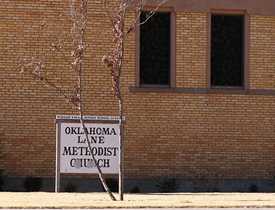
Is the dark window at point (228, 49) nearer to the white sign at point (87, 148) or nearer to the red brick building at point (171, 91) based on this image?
the red brick building at point (171, 91)

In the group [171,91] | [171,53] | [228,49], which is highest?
[228,49]

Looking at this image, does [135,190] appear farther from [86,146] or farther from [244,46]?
[244,46]

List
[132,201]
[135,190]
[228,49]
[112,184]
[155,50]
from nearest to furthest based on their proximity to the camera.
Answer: [132,201] < [135,190] < [112,184] < [155,50] < [228,49]

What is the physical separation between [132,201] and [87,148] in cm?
319

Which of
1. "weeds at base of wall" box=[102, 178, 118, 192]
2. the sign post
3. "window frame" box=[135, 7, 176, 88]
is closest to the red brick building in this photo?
"window frame" box=[135, 7, 176, 88]

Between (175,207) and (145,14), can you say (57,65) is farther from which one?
(175,207)

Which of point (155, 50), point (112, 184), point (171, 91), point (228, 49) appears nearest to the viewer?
point (112, 184)

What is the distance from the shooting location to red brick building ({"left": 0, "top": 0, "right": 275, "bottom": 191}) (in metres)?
21.9

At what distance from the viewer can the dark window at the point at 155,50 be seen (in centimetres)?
2286

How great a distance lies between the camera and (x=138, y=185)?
22.1 m

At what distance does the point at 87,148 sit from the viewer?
19.9 metres

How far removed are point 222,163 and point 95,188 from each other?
4.13 m

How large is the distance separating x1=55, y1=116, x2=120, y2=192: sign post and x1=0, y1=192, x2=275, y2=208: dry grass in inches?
36.4

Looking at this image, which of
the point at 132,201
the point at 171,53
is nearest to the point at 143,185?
the point at 171,53
